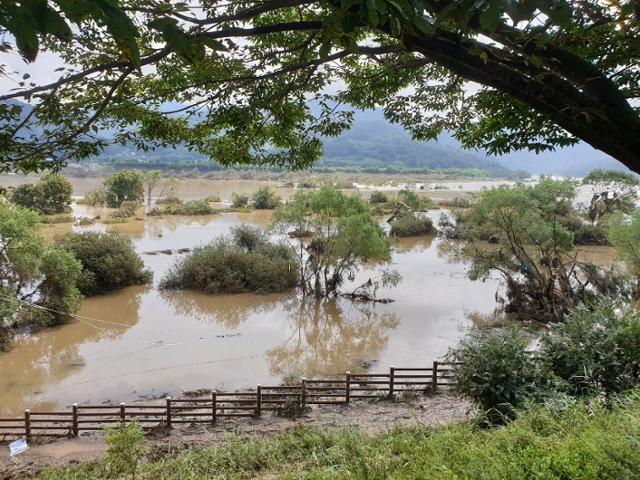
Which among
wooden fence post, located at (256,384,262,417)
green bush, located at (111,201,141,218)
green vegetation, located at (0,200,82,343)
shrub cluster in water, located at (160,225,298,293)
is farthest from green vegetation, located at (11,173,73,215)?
wooden fence post, located at (256,384,262,417)

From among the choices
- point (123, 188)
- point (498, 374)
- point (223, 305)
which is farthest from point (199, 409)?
point (123, 188)

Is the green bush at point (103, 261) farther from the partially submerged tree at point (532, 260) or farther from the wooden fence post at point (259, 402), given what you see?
the partially submerged tree at point (532, 260)

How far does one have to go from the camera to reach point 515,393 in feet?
20.5

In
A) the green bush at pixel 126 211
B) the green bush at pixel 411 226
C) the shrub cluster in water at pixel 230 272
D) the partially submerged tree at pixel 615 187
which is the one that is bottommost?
the shrub cluster in water at pixel 230 272

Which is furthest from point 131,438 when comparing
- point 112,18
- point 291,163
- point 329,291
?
point 329,291

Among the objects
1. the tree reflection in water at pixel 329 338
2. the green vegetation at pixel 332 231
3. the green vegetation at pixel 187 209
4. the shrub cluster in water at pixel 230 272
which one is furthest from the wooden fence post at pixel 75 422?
the green vegetation at pixel 187 209

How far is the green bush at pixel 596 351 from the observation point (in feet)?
19.5

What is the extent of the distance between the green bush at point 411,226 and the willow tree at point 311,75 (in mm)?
29732

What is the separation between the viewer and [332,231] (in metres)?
20.5

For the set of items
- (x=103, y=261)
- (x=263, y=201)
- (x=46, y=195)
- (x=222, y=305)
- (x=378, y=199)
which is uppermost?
(x=46, y=195)

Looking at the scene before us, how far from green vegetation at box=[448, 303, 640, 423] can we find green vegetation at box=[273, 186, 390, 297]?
12.6 metres

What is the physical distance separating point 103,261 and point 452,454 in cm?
1992

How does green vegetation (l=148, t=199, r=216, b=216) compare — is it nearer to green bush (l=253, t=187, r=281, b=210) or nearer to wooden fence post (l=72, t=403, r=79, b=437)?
green bush (l=253, t=187, r=281, b=210)

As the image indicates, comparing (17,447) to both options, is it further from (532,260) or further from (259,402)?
(532,260)
